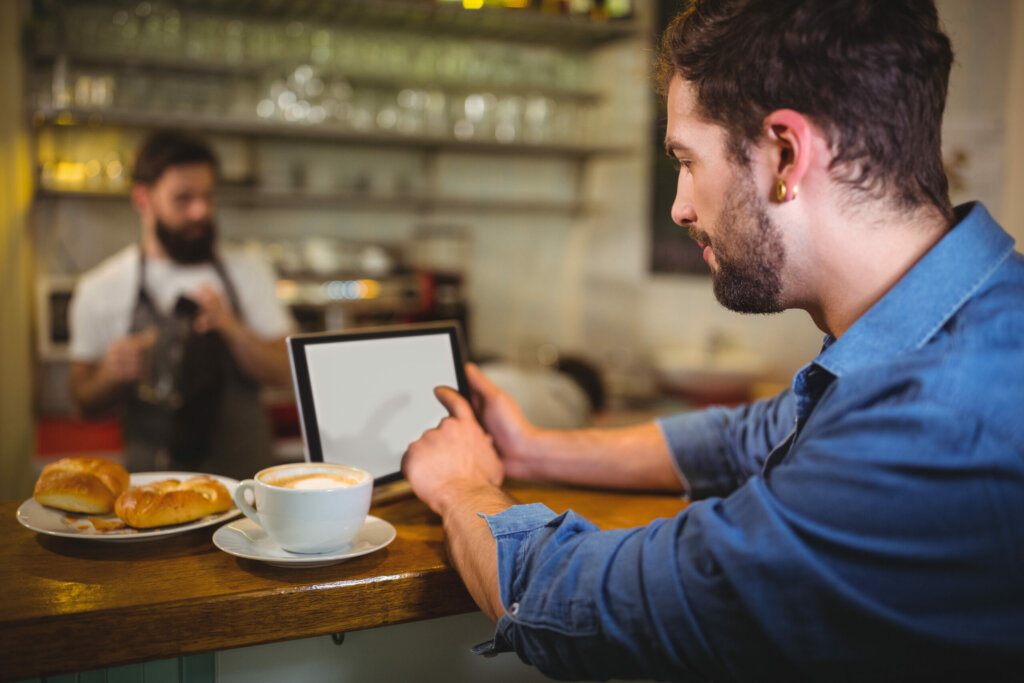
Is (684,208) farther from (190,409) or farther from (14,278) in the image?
(14,278)

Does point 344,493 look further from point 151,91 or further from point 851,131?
point 151,91

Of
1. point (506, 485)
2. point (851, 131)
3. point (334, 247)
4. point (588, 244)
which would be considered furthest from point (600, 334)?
point (851, 131)

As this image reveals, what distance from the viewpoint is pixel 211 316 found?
2422 mm

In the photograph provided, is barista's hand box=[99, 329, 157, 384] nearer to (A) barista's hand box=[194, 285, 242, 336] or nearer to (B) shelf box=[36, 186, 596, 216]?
(A) barista's hand box=[194, 285, 242, 336]

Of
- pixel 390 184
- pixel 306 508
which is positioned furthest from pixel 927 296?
pixel 390 184

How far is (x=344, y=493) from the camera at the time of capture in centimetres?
81

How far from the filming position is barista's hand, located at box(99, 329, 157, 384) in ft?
7.75

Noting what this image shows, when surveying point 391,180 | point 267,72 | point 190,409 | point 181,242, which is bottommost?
point 190,409

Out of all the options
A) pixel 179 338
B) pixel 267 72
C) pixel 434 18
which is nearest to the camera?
pixel 179 338

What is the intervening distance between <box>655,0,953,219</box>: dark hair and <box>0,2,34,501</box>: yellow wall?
3.05 metres

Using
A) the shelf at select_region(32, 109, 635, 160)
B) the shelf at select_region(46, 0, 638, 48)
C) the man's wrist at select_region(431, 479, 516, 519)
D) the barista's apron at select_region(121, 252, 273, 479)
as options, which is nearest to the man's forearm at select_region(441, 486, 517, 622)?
the man's wrist at select_region(431, 479, 516, 519)

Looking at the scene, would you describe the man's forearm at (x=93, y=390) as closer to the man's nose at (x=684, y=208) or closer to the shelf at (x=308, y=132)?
the shelf at (x=308, y=132)

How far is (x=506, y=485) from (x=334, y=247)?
10.4 ft

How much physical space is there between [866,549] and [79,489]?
2.59ft
